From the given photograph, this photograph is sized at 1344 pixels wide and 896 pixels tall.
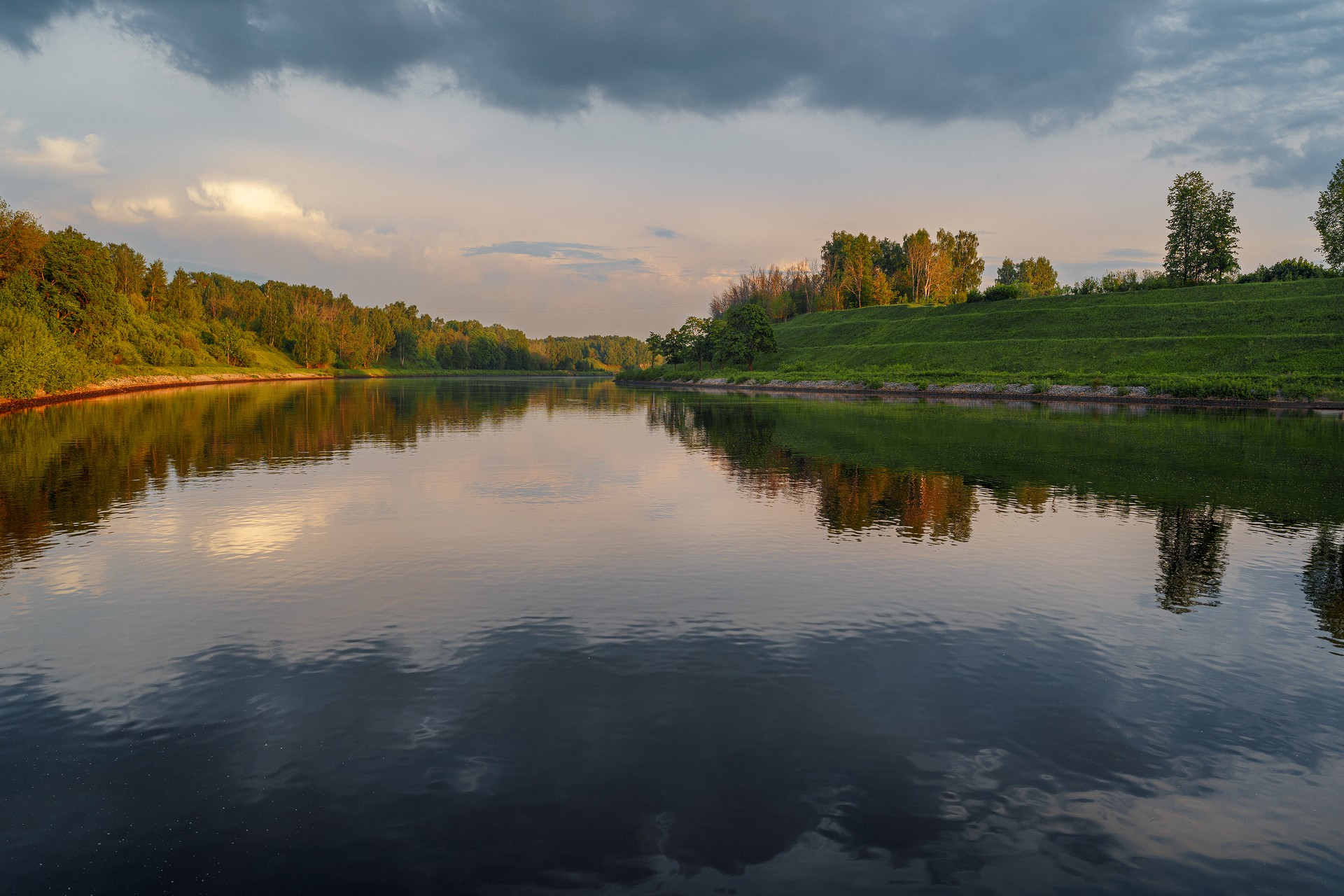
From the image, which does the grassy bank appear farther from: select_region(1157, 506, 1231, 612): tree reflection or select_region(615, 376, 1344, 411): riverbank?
select_region(1157, 506, 1231, 612): tree reflection

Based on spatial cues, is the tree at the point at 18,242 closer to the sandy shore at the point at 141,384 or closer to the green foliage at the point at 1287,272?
the sandy shore at the point at 141,384

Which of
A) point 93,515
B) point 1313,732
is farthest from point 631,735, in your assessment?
point 93,515

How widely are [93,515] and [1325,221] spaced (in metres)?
147

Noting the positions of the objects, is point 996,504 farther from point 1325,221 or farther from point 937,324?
point 1325,221

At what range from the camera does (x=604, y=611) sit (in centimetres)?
1338

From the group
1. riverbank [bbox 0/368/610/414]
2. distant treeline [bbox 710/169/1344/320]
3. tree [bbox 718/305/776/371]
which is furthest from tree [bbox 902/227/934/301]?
riverbank [bbox 0/368/610/414]

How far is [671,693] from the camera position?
10.0m

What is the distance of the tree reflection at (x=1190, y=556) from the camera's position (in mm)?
14341

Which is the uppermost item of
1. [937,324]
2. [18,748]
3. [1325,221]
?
[1325,221]

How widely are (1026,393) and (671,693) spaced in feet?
270

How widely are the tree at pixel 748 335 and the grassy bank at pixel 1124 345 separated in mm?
7049

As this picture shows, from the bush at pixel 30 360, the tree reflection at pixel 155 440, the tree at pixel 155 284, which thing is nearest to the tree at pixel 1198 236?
the tree reflection at pixel 155 440

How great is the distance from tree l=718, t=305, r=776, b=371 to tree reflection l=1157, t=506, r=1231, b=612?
122 meters

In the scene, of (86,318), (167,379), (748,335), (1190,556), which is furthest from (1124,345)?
(167,379)
